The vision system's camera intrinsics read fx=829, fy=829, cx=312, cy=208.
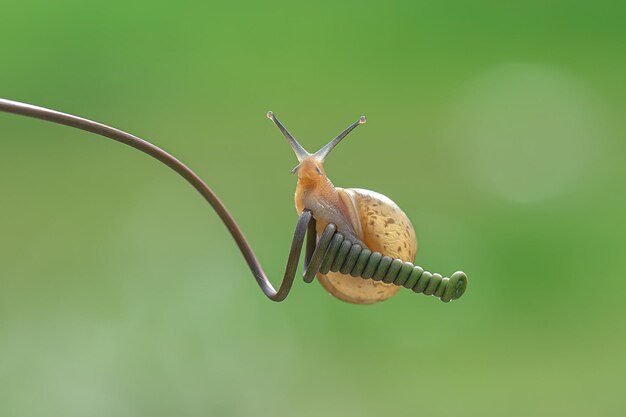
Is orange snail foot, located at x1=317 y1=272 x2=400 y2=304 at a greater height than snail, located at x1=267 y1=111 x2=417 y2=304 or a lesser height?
lesser

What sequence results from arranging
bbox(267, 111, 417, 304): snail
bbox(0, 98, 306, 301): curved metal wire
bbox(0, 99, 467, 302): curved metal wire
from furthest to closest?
bbox(267, 111, 417, 304): snail
bbox(0, 99, 467, 302): curved metal wire
bbox(0, 98, 306, 301): curved metal wire

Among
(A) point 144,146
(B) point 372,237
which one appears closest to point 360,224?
(B) point 372,237

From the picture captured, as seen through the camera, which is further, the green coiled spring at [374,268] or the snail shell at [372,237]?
the snail shell at [372,237]

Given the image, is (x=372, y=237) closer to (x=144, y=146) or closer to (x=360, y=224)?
(x=360, y=224)

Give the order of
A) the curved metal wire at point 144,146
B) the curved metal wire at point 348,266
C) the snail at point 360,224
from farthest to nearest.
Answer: the snail at point 360,224, the curved metal wire at point 348,266, the curved metal wire at point 144,146

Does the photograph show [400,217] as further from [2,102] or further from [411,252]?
[2,102]

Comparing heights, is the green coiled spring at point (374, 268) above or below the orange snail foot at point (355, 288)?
above

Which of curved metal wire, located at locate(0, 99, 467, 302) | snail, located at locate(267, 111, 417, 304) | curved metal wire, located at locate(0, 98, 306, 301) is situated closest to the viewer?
curved metal wire, located at locate(0, 98, 306, 301)
